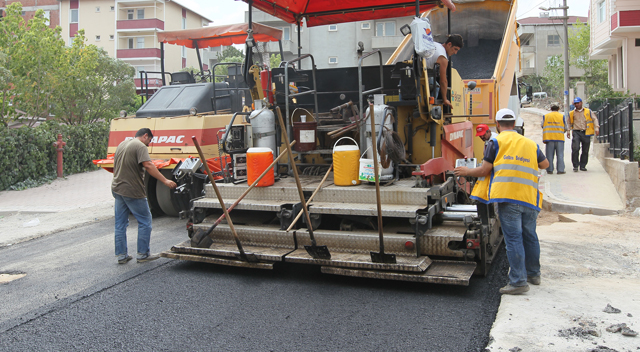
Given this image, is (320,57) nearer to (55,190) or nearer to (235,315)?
(55,190)

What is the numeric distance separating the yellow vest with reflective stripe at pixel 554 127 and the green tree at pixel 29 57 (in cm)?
1271

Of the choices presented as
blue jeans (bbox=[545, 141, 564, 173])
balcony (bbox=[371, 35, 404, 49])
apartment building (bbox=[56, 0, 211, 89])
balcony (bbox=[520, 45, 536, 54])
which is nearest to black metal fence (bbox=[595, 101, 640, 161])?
blue jeans (bbox=[545, 141, 564, 173])

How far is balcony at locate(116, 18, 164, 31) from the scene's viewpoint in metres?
42.0

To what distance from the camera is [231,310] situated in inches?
160

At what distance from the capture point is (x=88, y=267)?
18.2 feet

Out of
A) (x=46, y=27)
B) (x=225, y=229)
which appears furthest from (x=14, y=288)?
(x=46, y=27)

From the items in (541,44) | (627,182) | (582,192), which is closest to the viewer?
(627,182)

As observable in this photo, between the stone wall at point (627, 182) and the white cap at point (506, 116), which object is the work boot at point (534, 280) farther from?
the stone wall at point (627, 182)

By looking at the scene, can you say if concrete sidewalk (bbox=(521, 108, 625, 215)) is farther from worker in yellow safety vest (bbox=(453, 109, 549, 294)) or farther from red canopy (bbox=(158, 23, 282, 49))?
red canopy (bbox=(158, 23, 282, 49))

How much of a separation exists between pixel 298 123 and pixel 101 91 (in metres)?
14.3

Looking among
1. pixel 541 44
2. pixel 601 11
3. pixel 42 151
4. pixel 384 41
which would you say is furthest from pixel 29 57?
pixel 541 44

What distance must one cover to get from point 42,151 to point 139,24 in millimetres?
32527

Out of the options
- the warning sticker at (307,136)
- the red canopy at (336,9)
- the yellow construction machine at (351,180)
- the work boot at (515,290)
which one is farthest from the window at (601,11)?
the work boot at (515,290)

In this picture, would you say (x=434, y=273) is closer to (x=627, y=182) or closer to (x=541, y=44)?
(x=627, y=182)
